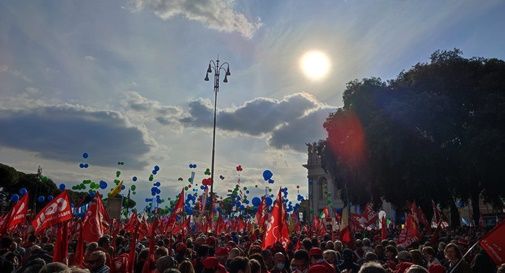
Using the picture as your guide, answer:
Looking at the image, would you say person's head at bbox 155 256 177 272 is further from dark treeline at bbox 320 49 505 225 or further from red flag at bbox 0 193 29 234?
dark treeline at bbox 320 49 505 225

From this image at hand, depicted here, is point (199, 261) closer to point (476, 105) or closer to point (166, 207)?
point (476, 105)

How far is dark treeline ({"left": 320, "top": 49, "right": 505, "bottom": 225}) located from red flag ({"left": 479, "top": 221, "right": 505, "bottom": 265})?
2045 cm

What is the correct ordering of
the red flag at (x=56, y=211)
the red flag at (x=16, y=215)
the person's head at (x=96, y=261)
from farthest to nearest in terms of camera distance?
1. the red flag at (x=16, y=215)
2. the red flag at (x=56, y=211)
3. the person's head at (x=96, y=261)

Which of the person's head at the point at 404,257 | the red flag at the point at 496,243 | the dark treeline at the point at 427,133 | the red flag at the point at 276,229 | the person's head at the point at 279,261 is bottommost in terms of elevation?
the person's head at the point at 279,261

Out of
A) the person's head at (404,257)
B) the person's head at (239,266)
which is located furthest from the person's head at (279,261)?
the person's head at (239,266)

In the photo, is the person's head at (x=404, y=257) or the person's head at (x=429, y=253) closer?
the person's head at (x=404, y=257)

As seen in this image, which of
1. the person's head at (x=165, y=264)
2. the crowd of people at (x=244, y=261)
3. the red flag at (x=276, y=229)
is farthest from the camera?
the red flag at (x=276, y=229)

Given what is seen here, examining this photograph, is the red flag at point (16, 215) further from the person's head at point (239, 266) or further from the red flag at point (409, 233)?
the red flag at point (409, 233)

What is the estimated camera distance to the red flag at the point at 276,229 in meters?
11.3

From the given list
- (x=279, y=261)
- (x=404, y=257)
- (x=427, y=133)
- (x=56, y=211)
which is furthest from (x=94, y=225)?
(x=427, y=133)

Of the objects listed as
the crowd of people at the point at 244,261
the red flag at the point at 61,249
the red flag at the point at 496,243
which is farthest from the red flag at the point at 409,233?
the red flag at the point at 61,249

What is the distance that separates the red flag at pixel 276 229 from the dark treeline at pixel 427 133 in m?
14.6

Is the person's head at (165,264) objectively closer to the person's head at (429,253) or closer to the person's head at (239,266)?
the person's head at (239,266)

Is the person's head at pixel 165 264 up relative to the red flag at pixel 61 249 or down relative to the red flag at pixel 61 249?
down
